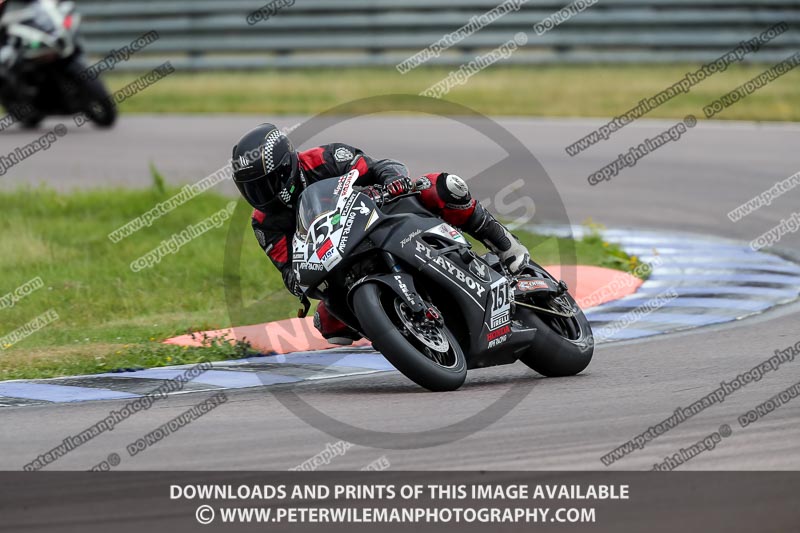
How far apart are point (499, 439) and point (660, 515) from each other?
117 cm

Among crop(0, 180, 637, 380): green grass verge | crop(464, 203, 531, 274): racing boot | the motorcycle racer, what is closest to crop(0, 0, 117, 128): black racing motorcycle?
crop(0, 180, 637, 380): green grass verge

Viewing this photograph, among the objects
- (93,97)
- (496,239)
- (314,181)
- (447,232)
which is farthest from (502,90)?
(447,232)

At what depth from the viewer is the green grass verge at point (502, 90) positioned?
758 inches

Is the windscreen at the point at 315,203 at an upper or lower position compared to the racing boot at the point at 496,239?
upper

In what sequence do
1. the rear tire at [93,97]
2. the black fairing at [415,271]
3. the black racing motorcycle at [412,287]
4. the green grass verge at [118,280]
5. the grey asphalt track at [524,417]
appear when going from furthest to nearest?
the rear tire at [93,97] → the green grass verge at [118,280] → the black fairing at [415,271] → the black racing motorcycle at [412,287] → the grey asphalt track at [524,417]

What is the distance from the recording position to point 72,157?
17516 millimetres

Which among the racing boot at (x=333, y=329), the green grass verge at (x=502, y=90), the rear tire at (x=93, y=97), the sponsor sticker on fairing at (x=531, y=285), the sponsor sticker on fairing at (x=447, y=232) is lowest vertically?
the green grass verge at (x=502, y=90)

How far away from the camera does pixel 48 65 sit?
18703mm

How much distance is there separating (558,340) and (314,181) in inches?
65.7

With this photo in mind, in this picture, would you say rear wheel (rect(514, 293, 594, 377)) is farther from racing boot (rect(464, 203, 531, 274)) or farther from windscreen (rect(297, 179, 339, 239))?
windscreen (rect(297, 179, 339, 239))

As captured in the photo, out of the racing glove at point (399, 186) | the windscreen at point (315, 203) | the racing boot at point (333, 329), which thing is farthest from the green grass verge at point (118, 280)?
the racing glove at point (399, 186)

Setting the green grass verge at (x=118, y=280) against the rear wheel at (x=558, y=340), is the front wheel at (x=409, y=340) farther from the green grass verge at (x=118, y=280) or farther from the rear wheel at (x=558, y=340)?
the green grass verge at (x=118, y=280)

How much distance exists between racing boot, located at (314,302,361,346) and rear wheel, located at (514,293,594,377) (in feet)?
3.16

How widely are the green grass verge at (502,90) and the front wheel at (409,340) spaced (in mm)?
12144
